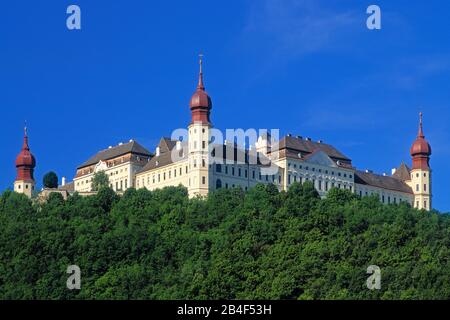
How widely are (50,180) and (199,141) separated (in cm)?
1764

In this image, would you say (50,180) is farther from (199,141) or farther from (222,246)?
(222,246)

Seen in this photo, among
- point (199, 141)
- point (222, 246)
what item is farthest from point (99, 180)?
point (222, 246)

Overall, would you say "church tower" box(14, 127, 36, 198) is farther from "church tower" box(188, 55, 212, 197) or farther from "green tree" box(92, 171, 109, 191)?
"church tower" box(188, 55, 212, 197)

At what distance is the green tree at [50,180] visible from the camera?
122 m

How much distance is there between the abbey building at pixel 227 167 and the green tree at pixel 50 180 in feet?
4.89

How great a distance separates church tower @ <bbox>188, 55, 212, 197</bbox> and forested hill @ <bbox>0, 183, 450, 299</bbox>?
184cm

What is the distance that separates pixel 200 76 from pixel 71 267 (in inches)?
1185

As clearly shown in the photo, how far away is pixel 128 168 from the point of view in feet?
395

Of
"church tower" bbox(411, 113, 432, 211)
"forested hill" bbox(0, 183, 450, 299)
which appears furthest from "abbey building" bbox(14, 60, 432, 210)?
"forested hill" bbox(0, 183, 450, 299)
